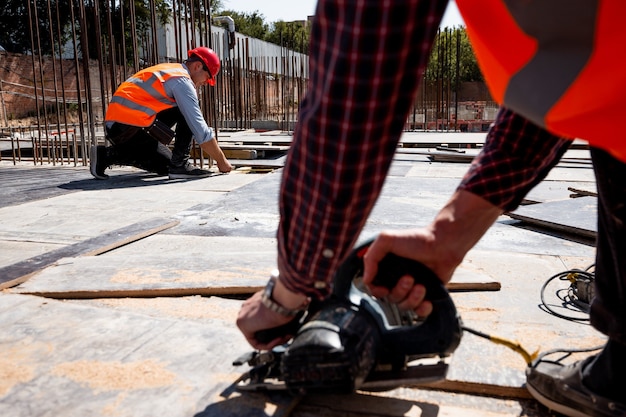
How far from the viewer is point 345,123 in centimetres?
80

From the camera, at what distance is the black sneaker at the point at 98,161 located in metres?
5.38

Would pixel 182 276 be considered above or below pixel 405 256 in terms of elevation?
below

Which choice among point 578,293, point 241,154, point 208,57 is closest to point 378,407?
point 578,293

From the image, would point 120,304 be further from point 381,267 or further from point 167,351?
point 381,267

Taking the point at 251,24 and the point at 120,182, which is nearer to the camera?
the point at 120,182

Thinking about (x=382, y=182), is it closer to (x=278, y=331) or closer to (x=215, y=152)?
(x=278, y=331)

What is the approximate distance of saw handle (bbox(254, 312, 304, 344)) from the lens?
3.70 ft

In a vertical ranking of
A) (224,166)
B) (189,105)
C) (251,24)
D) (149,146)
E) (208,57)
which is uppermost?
(251,24)

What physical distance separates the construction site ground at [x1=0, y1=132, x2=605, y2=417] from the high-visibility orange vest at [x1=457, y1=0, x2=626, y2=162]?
73 cm

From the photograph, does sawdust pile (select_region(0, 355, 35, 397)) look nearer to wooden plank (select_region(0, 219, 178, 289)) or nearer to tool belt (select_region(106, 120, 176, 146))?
wooden plank (select_region(0, 219, 178, 289))

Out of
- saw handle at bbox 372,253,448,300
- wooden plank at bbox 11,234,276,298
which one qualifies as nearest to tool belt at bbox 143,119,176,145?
wooden plank at bbox 11,234,276,298

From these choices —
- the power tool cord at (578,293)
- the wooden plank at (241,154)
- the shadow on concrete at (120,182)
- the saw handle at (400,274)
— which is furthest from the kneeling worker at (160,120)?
the saw handle at (400,274)

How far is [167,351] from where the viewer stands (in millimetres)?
1466

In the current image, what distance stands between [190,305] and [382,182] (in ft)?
4.14
